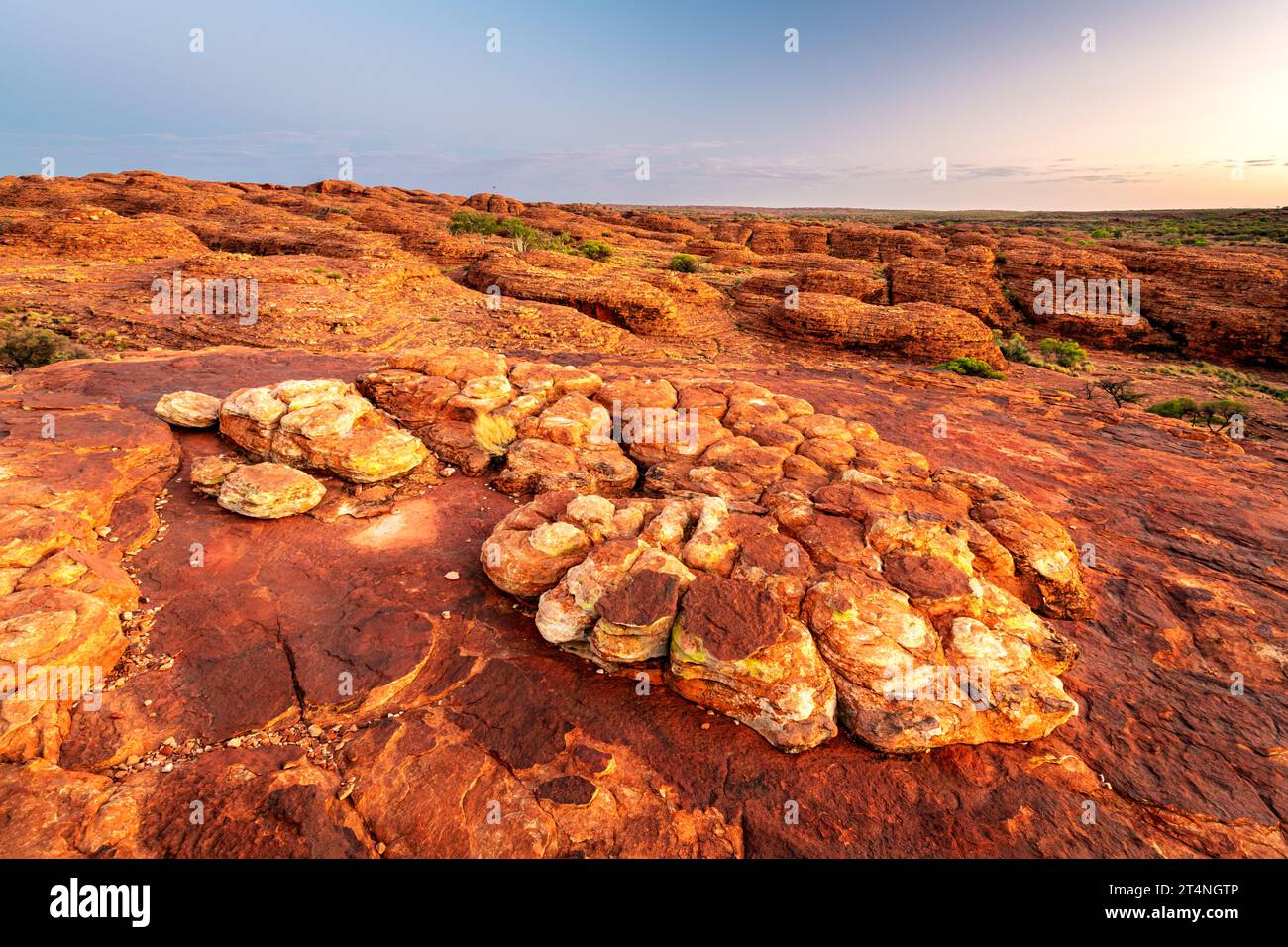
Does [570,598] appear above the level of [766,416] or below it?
below

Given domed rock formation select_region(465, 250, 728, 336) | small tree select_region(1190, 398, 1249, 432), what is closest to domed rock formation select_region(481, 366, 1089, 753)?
small tree select_region(1190, 398, 1249, 432)

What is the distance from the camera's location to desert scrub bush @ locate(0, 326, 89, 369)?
473 inches

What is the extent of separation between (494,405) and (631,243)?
127 ft

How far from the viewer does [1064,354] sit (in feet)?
77.6

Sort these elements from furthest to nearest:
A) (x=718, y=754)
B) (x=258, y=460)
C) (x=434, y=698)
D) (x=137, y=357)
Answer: (x=137, y=357) → (x=258, y=460) → (x=434, y=698) → (x=718, y=754)

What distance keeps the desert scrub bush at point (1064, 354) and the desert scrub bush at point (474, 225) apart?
34.1 metres

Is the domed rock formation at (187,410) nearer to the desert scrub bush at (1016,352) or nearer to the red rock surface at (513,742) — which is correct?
the red rock surface at (513,742)

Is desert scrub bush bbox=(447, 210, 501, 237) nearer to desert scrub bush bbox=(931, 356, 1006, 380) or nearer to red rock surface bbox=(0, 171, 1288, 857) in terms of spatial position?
red rock surface bbox=(0, 171, 1288, 857)

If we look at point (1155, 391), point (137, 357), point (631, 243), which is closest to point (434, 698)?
point (137, 357)

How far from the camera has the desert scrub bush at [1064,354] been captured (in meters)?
23.2

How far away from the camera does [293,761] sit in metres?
3.79

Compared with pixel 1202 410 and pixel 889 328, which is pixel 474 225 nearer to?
pixel 889 328

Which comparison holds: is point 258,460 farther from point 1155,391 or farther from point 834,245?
point 834,245

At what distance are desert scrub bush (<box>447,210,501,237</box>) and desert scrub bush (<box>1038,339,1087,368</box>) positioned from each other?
34146mm
